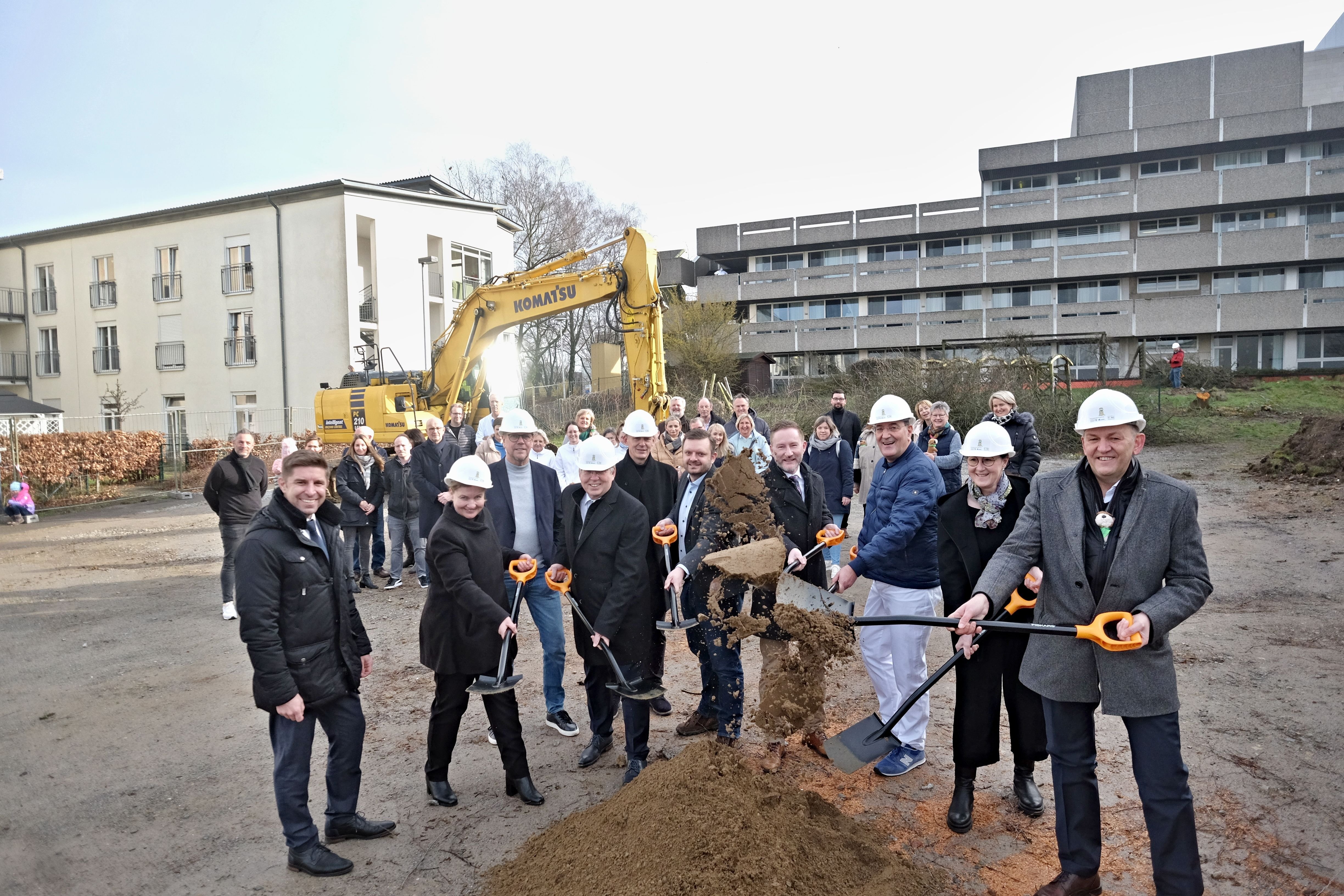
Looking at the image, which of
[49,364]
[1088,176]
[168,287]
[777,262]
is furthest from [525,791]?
[1088,176]

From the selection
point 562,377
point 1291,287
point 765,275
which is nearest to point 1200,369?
point 1291,287

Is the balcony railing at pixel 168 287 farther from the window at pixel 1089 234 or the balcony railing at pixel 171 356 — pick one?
the window at pixel 1089 234

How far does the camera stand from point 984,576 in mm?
3666

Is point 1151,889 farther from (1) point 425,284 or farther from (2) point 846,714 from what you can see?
(1) point 425,284

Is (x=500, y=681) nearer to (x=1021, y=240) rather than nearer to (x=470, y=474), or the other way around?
(x=470, y=474)

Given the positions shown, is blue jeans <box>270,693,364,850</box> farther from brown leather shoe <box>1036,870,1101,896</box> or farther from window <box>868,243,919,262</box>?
window <box>868,243,919,262</box>

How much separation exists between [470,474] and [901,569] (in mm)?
2617

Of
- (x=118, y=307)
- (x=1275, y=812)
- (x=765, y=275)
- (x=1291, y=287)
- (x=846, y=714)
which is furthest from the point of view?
(x=765, y=275)

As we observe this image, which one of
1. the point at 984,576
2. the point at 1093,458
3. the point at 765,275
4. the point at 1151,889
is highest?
the point at 765,275

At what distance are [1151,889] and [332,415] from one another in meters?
16.0

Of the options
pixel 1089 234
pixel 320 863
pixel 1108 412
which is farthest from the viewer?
pixel 1089 234

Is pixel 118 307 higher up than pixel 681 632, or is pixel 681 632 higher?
pixel 118 307

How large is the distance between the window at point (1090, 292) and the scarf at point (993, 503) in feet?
150

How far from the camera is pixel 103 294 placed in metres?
31.8
